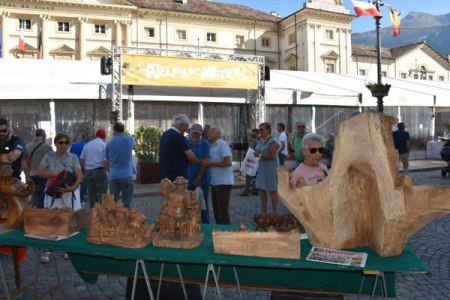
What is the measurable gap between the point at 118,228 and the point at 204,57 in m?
12.5

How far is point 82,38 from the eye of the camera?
42344mm

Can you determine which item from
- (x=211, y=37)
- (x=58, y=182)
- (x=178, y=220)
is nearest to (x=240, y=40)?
(x=211, y=37)

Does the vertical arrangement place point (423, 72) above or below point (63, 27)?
below

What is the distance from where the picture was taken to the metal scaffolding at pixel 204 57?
44.5 feet

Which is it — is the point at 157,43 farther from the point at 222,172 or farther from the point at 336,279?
the point at 336,279

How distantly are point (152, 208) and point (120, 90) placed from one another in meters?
5.69

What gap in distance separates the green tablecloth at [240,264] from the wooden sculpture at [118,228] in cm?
6

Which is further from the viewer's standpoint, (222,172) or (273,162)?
(273,162)

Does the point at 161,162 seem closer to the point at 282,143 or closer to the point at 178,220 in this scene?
the point at 178,220

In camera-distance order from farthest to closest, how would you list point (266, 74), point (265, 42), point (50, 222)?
point (265, 42) < point (266, 74) < point (50, 222)

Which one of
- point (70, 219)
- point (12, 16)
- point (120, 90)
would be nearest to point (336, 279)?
point (70, 219)

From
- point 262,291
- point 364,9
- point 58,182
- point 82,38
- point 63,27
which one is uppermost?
point 63,27

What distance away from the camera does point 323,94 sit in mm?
17906

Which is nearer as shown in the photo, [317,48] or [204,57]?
[204,57]
